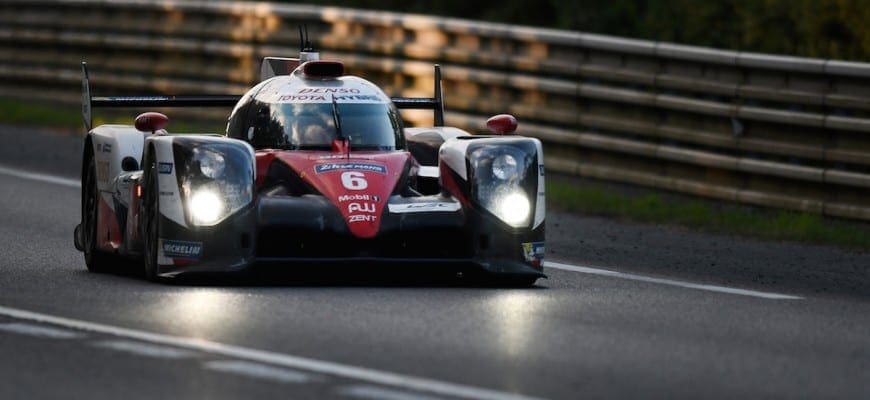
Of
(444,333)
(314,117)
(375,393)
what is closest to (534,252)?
(314,117)

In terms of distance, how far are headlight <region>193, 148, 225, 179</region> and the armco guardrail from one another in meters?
6.04

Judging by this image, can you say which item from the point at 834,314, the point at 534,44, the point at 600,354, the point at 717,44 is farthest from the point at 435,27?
the point at 600,354

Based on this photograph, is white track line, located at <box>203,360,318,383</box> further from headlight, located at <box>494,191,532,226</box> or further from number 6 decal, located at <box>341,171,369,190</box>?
headlight, located at <box>494,191,532,226</box>

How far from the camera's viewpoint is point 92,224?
12.5m

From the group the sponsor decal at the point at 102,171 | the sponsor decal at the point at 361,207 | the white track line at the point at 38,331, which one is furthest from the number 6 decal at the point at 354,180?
the white track line at the point at 38,331

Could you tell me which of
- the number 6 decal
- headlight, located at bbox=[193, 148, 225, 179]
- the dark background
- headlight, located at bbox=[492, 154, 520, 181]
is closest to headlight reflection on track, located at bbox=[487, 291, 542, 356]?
headlight, located at bbox=[492, 154, 520, 181]

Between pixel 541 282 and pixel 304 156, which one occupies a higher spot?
pixel 304 156

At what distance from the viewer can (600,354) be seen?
8734 mm

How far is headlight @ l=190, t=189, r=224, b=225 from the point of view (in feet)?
35.8

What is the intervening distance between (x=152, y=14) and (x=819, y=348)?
1693 centimetres

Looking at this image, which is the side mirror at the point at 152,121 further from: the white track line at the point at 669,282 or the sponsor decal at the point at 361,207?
the white track line at the point at 669,282

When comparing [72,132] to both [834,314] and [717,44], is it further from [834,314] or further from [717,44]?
[834,314]

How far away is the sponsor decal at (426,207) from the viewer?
11.1 meters

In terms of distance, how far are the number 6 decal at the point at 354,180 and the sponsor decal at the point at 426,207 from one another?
0.21 meters
